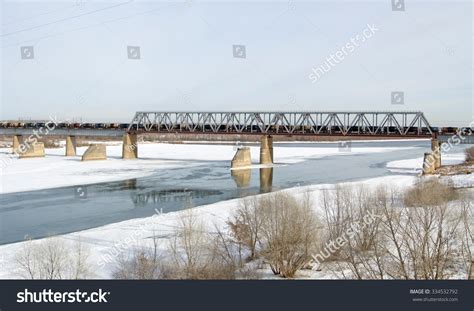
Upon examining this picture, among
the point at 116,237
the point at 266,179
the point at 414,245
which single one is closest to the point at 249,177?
the point at 266,179

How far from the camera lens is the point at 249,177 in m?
44.5

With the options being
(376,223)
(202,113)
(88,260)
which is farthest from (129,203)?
(202,113)

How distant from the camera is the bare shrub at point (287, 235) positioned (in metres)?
14.4

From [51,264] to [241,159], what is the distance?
4291cm

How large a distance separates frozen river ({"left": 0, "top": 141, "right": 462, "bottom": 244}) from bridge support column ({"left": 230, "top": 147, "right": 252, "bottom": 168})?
15.7ft

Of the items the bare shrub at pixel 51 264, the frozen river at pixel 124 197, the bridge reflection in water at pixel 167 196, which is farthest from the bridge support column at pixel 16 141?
the bare shrub at pixel 51 264

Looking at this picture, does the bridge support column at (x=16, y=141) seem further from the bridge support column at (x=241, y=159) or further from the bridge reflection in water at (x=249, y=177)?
the bridge reflection in water at (x=249, y=177)

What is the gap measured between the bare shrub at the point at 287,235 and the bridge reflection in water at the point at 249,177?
16829 millimetres

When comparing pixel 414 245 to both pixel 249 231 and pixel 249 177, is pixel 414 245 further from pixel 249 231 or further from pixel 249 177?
pixel 249 177

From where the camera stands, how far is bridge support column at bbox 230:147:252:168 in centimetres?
5416

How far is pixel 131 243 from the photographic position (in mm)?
17031
